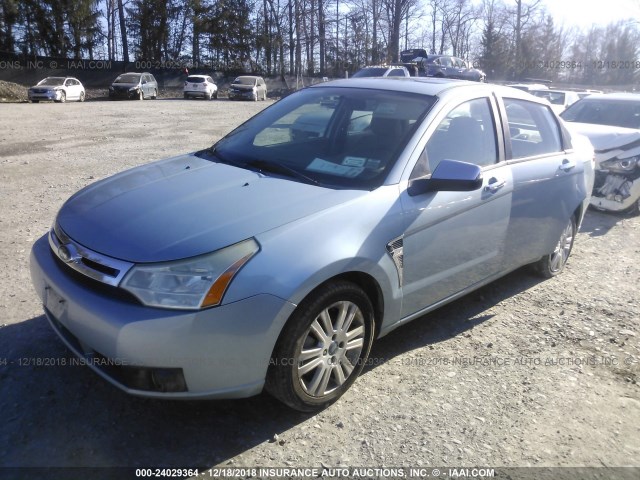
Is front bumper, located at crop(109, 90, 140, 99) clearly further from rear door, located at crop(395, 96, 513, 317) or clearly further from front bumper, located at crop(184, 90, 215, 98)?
rear door, located at crop(395, 96, 513, 317)

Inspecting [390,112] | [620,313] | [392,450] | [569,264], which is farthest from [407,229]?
[569,264]

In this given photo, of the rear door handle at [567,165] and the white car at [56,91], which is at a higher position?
the white car at [56,91]

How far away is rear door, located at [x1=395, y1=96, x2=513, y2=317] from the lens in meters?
3.36

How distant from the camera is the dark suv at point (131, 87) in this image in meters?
32.4

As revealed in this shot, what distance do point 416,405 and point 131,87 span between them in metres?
32.8

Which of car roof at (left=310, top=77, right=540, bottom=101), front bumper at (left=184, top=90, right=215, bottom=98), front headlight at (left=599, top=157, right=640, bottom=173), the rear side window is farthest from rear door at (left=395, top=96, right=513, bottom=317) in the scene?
front bumper at (left=184, top=90, right=215, bottom=98)

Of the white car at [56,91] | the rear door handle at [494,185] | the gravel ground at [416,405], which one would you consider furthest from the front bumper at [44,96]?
the rear door handle at [494,185]

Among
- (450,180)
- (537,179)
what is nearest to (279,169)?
(450,180)

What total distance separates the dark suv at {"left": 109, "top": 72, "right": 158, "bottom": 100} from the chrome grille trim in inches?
1260

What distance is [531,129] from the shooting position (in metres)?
4.61

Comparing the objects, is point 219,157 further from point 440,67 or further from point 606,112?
point 440,67

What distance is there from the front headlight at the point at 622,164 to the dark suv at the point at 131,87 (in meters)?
29.8

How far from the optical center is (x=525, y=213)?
421 centimetres

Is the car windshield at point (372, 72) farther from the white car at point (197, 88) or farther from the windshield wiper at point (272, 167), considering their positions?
the windshield wiper at point (272, 167)
